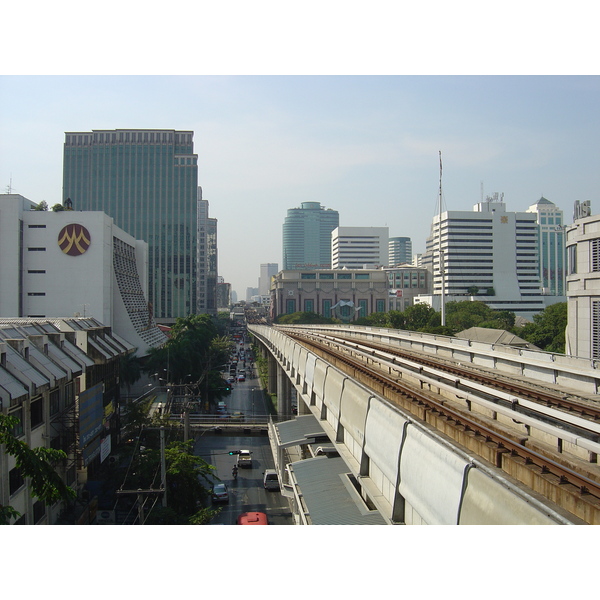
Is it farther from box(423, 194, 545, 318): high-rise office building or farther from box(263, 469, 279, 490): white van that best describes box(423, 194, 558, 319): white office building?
box(263, 469, 279, 490): white van

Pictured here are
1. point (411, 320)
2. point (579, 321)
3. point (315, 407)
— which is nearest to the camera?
point (315, 407)

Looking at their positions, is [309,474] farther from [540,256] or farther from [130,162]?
[540,256]

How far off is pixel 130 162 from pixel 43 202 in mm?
67326

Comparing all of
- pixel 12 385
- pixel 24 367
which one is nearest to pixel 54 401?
pixel 24 367

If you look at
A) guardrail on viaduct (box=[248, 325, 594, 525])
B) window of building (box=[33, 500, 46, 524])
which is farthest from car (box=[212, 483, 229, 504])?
guardrail on viaduct (box=[248, 325, 594, 525])

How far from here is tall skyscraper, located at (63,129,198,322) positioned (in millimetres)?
110938

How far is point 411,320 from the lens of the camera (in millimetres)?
70562

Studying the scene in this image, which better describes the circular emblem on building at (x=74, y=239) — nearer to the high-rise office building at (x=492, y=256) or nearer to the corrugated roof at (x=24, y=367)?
the corrugated roof at (x=24, y=367)

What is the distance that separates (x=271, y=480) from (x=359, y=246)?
540 feet

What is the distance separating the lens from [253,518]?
20.7m

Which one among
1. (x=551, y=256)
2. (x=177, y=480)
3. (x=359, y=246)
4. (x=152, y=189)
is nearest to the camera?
(x=177, y=480)

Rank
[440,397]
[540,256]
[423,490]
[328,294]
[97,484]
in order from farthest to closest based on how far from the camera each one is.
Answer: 1. [540,256]
2. [328,294]
3. [97,484]
4. [440,397]
5. [423,490]

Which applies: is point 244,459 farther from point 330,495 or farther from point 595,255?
Answer: point 595,255

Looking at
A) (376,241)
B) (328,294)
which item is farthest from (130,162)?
(376,241)
